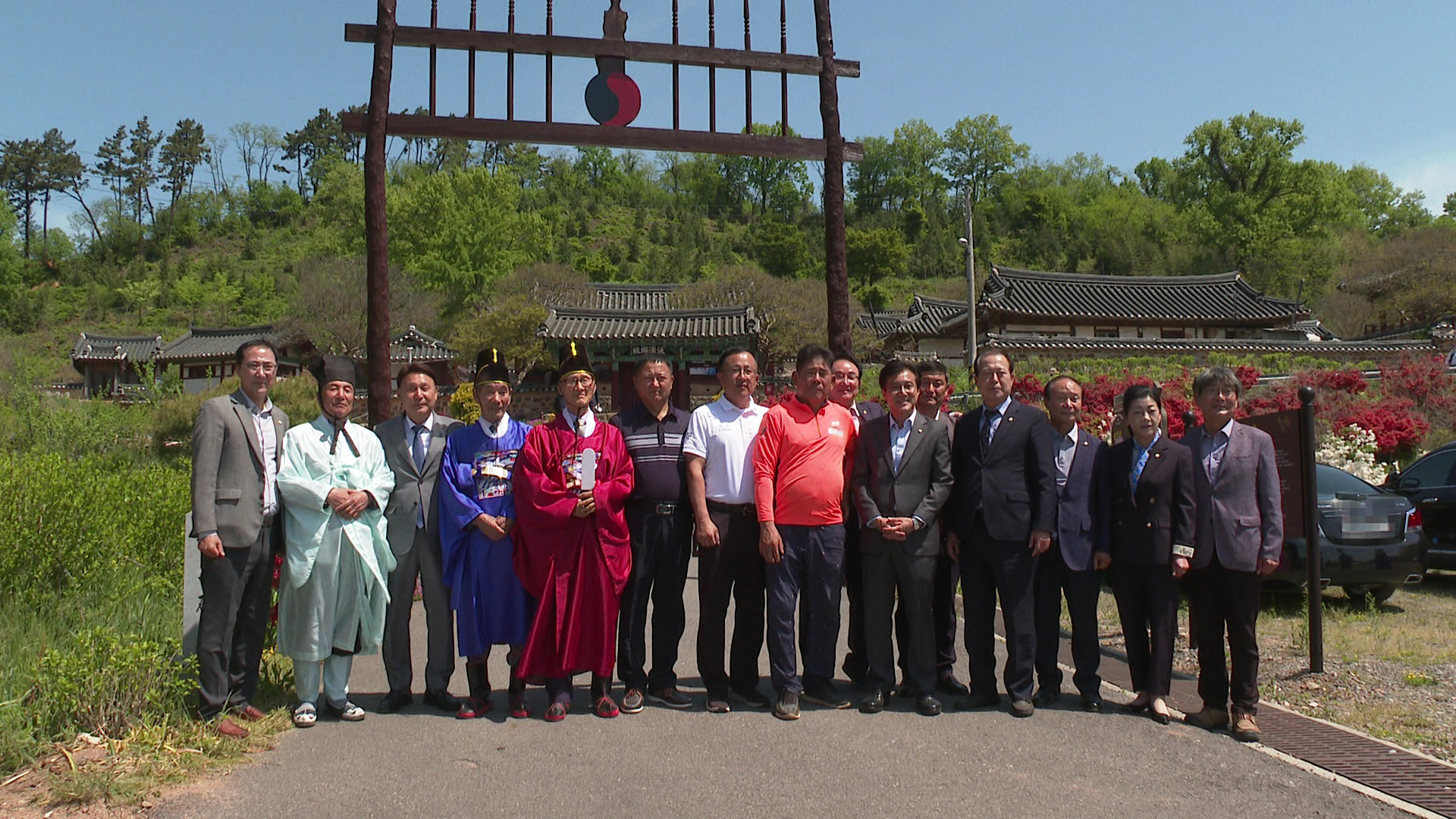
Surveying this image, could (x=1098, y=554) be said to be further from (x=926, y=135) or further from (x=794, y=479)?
(x=926, y=135)

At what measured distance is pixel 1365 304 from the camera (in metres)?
44.7

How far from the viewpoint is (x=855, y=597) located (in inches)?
224

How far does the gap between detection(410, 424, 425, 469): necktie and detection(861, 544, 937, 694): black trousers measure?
2.43 metres

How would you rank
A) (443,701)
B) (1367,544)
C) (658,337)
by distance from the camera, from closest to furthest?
(443,701), (1367,544), (658,337)

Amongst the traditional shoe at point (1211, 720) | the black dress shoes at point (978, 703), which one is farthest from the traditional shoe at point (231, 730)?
the traditional shoe at point (1211, 720)

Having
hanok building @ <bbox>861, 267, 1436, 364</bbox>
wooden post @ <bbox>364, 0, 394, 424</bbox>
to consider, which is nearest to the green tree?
hanok building @ <bbox>861, 267, 1436, 364</bbox>

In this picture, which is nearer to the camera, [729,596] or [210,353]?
[729,596]

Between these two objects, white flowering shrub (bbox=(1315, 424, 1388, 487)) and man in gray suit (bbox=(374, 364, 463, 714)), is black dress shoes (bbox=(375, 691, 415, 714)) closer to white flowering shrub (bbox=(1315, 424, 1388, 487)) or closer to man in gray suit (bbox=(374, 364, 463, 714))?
man in gray suit (bbox=(374, 364, 463, 714))

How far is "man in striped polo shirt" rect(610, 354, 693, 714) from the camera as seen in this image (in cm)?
512

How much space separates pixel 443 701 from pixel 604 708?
0.87 metres

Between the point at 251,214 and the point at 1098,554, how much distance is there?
97152 millimetres

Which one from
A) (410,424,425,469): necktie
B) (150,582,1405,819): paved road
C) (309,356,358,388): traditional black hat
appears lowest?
(150,582,1405,819): paved road

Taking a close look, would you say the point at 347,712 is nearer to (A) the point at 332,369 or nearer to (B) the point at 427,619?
(B) the point at 427,619

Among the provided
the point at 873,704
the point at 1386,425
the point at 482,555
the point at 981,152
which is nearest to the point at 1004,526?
the point at 873,704
